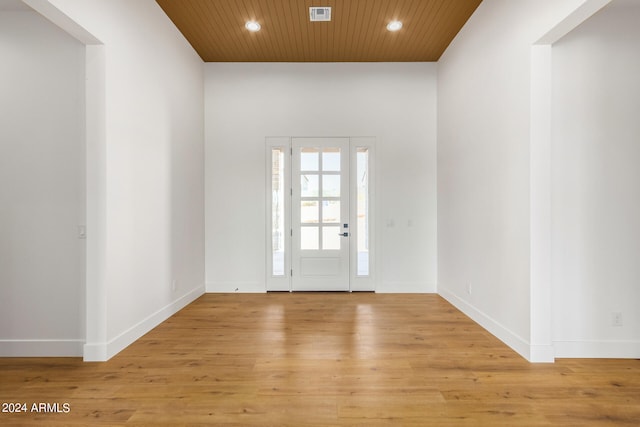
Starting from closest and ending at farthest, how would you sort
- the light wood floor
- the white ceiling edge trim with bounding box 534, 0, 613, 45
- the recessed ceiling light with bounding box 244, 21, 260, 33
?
the light wood floor, the white ceiling edge trim with bounding box 534, 0, 613, 45, the recessed ceiling light with bounding box 244, 21, 260, 33

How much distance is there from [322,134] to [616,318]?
403cm

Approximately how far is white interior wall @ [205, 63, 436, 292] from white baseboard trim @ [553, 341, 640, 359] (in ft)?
7.89

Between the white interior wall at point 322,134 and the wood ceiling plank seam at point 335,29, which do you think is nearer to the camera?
the wood ceiling plank seam at point 335,29

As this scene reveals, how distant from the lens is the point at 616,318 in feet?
9.86

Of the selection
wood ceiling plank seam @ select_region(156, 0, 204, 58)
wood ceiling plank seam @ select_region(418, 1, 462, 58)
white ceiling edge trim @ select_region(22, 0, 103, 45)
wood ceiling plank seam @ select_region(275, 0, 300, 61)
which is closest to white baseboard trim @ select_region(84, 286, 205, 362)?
white ceiling edge trim @ select_region(22, 0, 103, 45)

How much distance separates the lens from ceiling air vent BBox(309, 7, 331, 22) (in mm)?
3928

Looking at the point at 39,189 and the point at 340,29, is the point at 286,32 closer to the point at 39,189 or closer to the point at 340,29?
the point at 340,29

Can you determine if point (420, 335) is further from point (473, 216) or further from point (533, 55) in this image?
point (533, 55)

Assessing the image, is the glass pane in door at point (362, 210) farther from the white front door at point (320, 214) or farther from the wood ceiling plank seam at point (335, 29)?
the wood ceiling plank seam at point (335, 29)

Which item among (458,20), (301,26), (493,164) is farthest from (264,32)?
(493,164)

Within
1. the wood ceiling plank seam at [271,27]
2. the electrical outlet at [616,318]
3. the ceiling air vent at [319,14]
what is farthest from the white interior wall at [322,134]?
the electrical outlet at [616,318]

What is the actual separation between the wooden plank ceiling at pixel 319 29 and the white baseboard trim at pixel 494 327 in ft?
11.0

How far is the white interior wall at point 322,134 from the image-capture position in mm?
5391

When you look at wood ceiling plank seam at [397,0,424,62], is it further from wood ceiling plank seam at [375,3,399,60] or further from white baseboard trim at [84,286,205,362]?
white baseboard trim at [84,286,205,362]
